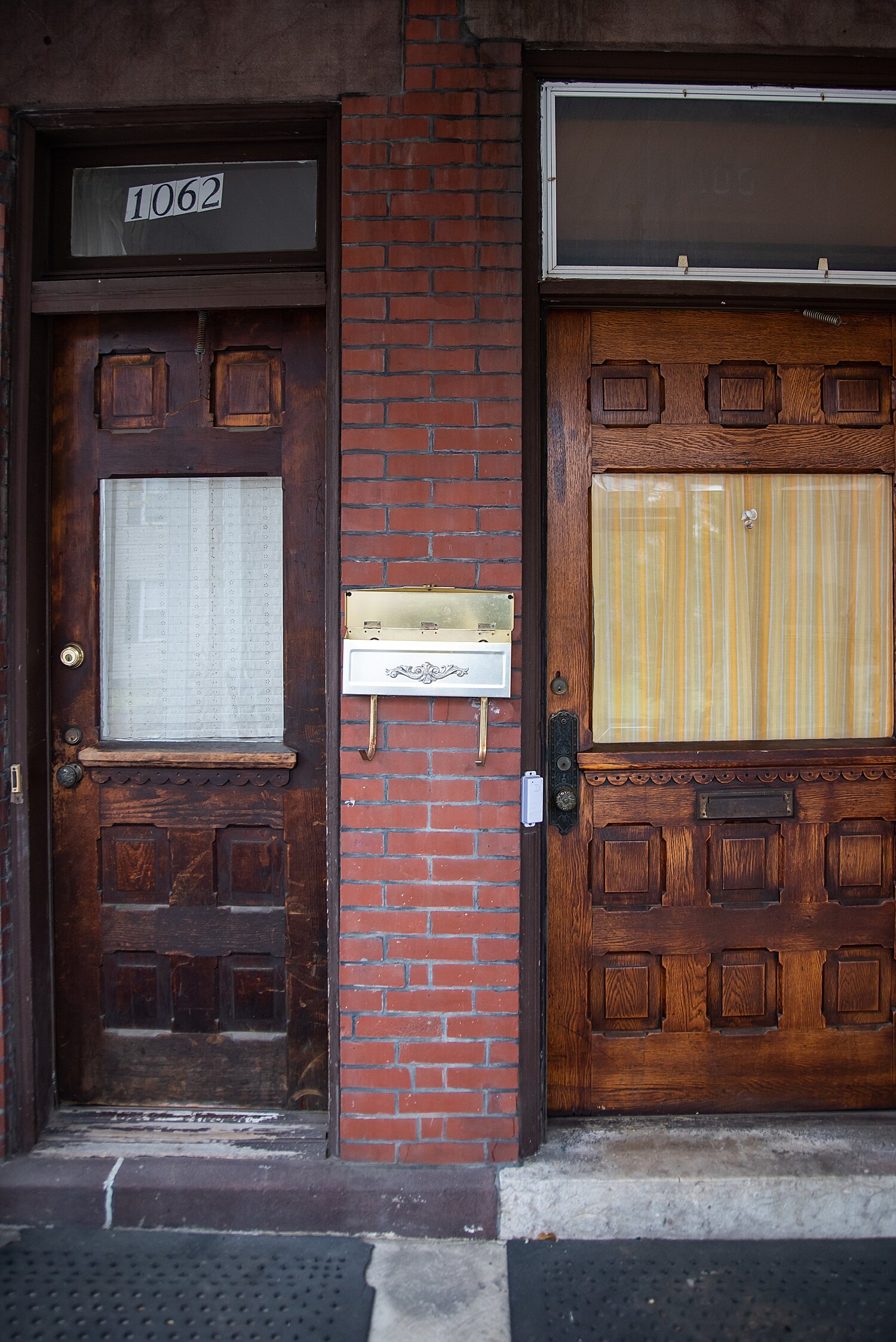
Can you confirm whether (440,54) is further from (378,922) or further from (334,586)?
(378,922)

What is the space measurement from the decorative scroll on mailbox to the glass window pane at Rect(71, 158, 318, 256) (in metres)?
1.19

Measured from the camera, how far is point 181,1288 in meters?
2.15

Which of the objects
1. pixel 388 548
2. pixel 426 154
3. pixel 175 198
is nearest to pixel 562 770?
pixel 388 548

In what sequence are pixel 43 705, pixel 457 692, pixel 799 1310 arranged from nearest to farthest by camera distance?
pixel 799 1310
pixel 457 692
pixel 43 705

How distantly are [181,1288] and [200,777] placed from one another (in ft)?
4.51

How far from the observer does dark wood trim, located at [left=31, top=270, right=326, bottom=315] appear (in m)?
2.54

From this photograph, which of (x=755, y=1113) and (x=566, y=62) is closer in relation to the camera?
(x=566, y=62)

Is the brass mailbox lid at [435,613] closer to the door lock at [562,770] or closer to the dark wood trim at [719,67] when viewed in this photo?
the door lock at [562,770]

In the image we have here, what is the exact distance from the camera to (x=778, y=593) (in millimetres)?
2701

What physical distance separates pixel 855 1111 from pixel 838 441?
7.15 ft

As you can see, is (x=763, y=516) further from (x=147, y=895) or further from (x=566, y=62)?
(x=147, y=895)

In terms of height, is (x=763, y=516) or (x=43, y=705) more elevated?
(x=763, y=516)

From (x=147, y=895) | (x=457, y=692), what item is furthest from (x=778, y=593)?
(x=147, y=895)

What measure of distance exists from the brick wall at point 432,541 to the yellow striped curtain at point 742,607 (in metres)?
0.44
